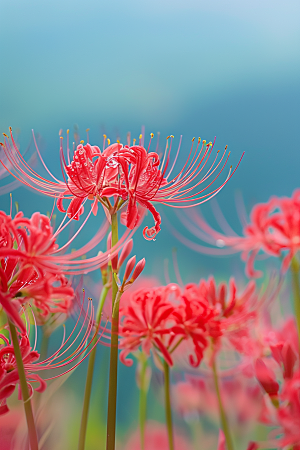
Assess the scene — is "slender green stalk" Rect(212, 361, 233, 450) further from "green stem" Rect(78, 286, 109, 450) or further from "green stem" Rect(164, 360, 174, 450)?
"green stem" Rect(78, 286, 109, 450)

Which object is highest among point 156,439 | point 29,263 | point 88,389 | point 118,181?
point 118,181

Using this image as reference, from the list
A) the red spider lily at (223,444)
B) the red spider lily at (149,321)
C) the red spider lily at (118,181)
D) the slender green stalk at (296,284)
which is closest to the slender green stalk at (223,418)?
the red spider lily at (223,444)

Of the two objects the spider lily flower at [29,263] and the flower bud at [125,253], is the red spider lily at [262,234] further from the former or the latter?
the spider lily flower at [29,263]

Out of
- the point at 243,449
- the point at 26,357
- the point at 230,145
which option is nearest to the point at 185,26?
the point at 230,145

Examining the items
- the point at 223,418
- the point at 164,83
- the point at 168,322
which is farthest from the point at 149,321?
the point at 164,83

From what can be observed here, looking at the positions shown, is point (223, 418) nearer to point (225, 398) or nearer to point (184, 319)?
point (225, 398)
